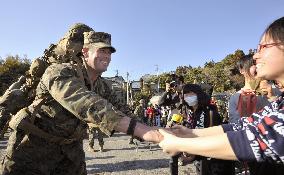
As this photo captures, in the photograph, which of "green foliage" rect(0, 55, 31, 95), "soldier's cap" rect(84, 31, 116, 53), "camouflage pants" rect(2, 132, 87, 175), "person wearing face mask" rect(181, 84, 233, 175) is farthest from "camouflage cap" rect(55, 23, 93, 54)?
"green foliage" rect(0, 55, 31, 95)

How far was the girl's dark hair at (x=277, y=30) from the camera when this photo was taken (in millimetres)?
1999

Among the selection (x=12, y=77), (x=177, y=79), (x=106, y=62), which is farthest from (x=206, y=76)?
(x=106, y=62)

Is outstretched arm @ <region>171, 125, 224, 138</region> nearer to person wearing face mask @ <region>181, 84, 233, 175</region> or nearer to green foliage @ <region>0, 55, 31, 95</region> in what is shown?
person wearing face mask @ <region>181, 84, 233, 175</region>

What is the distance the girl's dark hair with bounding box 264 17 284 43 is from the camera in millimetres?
1999

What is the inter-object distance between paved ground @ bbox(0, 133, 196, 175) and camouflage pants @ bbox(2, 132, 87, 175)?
5295 mm

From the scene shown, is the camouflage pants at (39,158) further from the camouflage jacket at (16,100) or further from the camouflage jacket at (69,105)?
the camouflage jacket at (16,100)

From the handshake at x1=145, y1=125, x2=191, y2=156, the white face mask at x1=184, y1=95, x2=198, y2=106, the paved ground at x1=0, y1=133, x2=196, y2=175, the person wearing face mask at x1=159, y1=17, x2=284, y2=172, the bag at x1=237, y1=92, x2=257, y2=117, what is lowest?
the paved ground at x1=0, y1=133, x2=196, y2=175

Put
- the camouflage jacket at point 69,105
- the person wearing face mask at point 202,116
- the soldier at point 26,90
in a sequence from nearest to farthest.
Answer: the camouflage jacket at point 69,105 < the soldier at point 26,90 < the person wearing face mask at point 202,116

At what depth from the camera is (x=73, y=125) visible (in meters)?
3.61

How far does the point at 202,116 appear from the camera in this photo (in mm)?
4902

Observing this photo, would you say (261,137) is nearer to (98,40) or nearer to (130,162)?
(98,40)

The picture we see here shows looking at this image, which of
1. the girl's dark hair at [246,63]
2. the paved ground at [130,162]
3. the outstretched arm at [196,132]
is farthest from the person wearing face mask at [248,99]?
the paved ground at [130,162]

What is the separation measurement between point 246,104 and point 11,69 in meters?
43.3

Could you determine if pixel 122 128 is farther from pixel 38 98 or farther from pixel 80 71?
pixel 38 98
